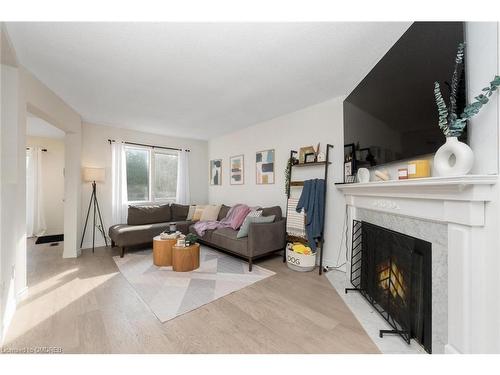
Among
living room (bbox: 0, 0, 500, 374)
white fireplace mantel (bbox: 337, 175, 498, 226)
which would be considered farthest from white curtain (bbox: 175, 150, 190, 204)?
white fireplace mantel (bbox: 337, 175, 498, 226)

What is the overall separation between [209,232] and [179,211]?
1.27 m

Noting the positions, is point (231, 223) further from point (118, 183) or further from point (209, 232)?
point (118, 183)

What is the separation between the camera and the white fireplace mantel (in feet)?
3.32

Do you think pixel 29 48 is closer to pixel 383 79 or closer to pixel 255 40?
pixel 255 40

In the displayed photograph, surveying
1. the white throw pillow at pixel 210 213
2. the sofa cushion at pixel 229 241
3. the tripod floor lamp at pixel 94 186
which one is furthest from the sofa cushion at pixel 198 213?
the tripod floor lamp at pixel 94 186

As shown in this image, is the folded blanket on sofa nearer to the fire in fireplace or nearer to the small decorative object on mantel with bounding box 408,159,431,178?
the fire in fireplace

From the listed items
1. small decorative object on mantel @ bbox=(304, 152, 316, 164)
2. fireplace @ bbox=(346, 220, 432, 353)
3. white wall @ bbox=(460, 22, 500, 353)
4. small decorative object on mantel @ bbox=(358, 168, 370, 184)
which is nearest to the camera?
white wall @ bbox=(460, 22, 500, 353)

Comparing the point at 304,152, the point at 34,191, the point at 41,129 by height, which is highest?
the point at 41,129

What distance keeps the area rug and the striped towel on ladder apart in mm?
680

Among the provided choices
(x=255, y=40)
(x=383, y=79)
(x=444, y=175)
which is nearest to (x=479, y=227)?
(x=444, y=175)

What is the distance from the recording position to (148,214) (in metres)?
3.91

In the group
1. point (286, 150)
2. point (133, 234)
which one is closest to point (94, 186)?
point (133, 234)

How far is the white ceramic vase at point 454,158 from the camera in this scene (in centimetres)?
109

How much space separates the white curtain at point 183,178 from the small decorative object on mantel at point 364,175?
151 inches
